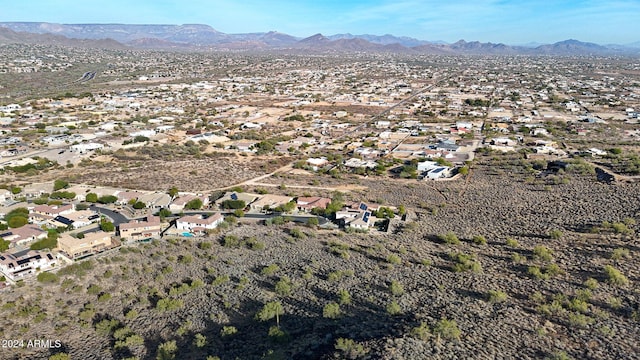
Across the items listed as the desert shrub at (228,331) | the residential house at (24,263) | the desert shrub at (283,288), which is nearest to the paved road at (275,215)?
the desert shrub at (283,288)

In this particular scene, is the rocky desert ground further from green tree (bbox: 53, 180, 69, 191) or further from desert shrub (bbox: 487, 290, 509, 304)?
green tree (bbox: 53, 180, 69, 191)

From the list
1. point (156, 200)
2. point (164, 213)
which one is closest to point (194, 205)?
point (164, 213)

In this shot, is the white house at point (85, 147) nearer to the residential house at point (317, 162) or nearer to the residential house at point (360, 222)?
the residential house at point (317, 162)

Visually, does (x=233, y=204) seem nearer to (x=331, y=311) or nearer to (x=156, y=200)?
(x=156, y=200)

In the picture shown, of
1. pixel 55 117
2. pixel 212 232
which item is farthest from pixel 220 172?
pixel 55 117

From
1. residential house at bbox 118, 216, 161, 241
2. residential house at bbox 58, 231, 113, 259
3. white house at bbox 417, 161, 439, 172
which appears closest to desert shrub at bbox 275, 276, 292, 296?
residential house at bbox 118, 216, 161, 241

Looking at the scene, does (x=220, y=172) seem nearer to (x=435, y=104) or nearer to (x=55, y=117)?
(x=55, y=117)
